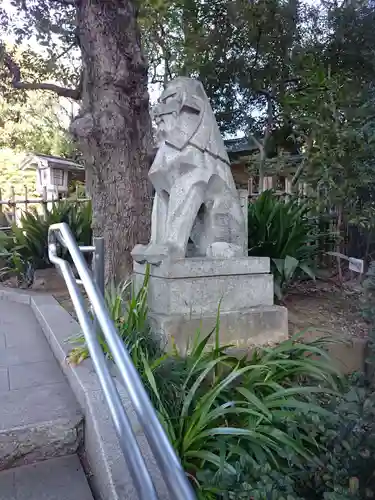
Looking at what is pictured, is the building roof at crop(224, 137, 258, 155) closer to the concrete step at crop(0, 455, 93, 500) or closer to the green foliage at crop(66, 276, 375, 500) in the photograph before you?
the green foliage at crop(66, 276, 375, 500)

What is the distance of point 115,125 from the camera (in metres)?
4.03

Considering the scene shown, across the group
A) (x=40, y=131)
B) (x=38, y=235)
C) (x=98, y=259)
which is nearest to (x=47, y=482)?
(x=98, y=259)

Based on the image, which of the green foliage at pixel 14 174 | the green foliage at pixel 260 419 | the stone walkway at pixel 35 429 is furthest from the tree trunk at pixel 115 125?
the green foliage at pixel 14 174

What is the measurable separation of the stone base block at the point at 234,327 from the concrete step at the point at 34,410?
0.64m

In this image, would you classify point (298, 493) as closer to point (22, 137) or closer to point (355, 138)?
point (355, 138)

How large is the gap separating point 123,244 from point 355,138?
2371 millimetres

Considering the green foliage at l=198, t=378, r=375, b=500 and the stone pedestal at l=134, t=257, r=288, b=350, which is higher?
the stone pedestal at l=134, t=257, r=288, b=350

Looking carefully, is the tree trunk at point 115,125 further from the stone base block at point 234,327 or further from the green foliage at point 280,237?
the stone base block at point 234,327

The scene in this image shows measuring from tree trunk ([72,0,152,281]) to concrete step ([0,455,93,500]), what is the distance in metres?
2.54

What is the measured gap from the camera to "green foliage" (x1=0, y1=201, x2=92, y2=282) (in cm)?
510

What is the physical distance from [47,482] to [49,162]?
42.0 ft

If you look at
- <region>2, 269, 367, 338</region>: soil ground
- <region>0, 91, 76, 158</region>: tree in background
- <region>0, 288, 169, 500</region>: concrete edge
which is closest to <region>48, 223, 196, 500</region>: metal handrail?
<region>0, 288, 169, 500</region>: concrete edge

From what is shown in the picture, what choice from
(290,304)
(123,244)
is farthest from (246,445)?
(123,244)

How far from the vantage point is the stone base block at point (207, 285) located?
100 inches
